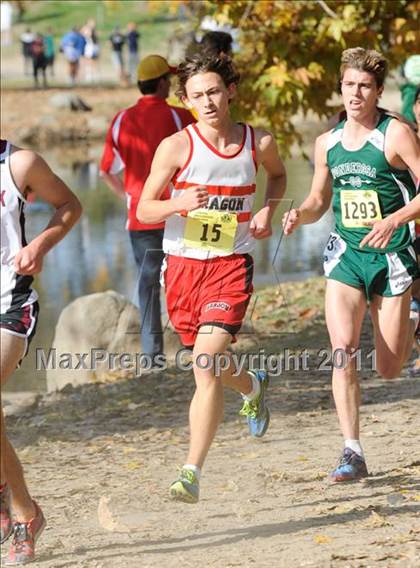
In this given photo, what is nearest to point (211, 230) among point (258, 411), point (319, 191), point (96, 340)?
point (319, 191)

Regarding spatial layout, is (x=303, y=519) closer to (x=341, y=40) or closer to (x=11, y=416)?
(x=11, y=416)

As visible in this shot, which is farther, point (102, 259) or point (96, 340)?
point (102, 259)

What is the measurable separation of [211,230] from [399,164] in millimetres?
979

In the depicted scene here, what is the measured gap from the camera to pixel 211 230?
6.60 metres

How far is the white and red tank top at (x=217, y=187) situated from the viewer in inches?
259

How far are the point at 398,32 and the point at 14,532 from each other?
7257mm

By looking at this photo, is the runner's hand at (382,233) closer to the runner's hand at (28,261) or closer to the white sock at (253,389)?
the white sock at (253,389)

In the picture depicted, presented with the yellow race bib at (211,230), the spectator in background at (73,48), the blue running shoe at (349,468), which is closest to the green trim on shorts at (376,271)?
the yellow race bib at (211,230)

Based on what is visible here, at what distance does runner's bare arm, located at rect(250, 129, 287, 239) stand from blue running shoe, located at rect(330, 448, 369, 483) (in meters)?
1.15

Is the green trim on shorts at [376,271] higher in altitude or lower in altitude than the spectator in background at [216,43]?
lower

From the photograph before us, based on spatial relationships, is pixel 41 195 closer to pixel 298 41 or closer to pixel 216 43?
pixel 216 43

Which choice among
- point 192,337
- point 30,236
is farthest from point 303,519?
point 30,236

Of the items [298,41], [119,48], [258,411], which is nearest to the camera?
[258,411]

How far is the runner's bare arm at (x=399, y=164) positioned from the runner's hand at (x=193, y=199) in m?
0.86
